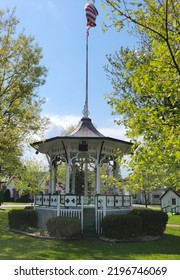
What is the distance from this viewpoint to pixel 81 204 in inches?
624

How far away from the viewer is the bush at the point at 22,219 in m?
16.8

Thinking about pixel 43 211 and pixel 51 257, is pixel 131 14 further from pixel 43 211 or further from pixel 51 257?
pixel 43 211

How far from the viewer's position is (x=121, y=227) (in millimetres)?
14117

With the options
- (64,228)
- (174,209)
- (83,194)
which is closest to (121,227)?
(64,228)

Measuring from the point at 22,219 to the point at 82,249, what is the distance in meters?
6.39

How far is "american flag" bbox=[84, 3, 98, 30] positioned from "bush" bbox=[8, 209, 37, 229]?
13.4 meters

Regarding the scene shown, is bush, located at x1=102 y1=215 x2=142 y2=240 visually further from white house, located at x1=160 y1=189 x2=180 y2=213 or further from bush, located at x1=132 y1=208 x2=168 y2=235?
white house, located at x1=160 y1=189 x2=180 y2=213

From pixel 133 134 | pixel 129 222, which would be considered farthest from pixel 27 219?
pixel 133 134

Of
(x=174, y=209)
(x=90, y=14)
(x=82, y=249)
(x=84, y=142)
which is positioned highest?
(x=90, y=14)

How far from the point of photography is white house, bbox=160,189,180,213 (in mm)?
39500

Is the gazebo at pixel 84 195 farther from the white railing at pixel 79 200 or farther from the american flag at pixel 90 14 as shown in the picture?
the american flag at pixel 90 14

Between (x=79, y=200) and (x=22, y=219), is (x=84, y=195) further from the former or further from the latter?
(x=22, y=219)

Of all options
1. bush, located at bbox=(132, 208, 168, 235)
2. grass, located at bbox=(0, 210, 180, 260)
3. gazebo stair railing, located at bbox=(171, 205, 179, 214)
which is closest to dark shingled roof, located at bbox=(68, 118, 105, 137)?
bush, located at bbox=(132, 208, 168, 235)

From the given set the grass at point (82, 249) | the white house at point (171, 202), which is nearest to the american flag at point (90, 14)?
the grass at point (82, 249)
